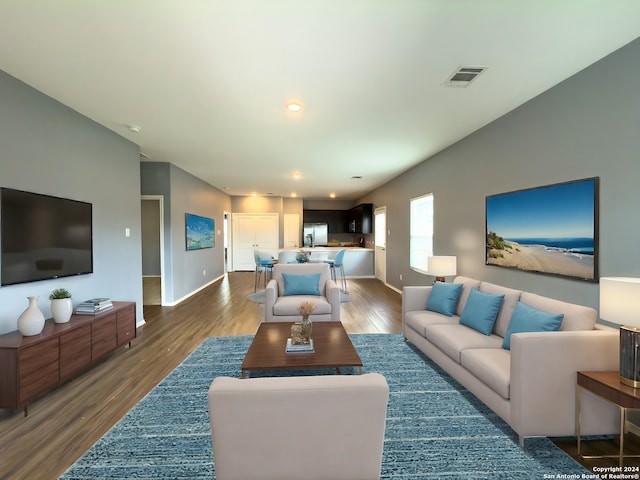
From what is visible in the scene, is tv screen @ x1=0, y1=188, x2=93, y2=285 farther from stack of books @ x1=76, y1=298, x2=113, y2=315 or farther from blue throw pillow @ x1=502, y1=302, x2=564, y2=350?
blue throw pillow @ x1=502, y1=302, x2=564, y2=350

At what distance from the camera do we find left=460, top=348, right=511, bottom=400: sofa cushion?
79.5 inches

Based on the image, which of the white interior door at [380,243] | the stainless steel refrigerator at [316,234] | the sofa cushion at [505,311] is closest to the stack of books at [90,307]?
the sofa cushion at [505,311]

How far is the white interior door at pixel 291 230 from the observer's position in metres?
10.6

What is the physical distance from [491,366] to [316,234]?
29.8 feet

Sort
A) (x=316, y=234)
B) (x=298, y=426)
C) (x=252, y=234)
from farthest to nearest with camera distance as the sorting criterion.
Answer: (x=316, y=234)
(x=252, y=234)
(x=298, y=426)

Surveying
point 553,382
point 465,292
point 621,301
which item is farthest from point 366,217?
point 621,301

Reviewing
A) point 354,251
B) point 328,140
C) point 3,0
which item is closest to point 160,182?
point 328,140

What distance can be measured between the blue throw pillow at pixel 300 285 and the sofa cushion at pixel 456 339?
1642 mm

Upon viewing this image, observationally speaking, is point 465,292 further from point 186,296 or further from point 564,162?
point 186,296

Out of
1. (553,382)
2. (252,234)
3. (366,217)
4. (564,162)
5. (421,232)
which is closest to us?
(553,382)

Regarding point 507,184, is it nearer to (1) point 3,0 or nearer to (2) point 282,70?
(2) point 282,70

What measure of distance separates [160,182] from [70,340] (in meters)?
3.54

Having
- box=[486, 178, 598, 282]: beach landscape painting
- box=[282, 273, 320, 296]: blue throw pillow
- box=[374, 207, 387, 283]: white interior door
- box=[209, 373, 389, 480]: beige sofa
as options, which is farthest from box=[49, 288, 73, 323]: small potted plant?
box=[374, 207, 387, 283]: white interior door

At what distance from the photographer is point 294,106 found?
3061 mm
